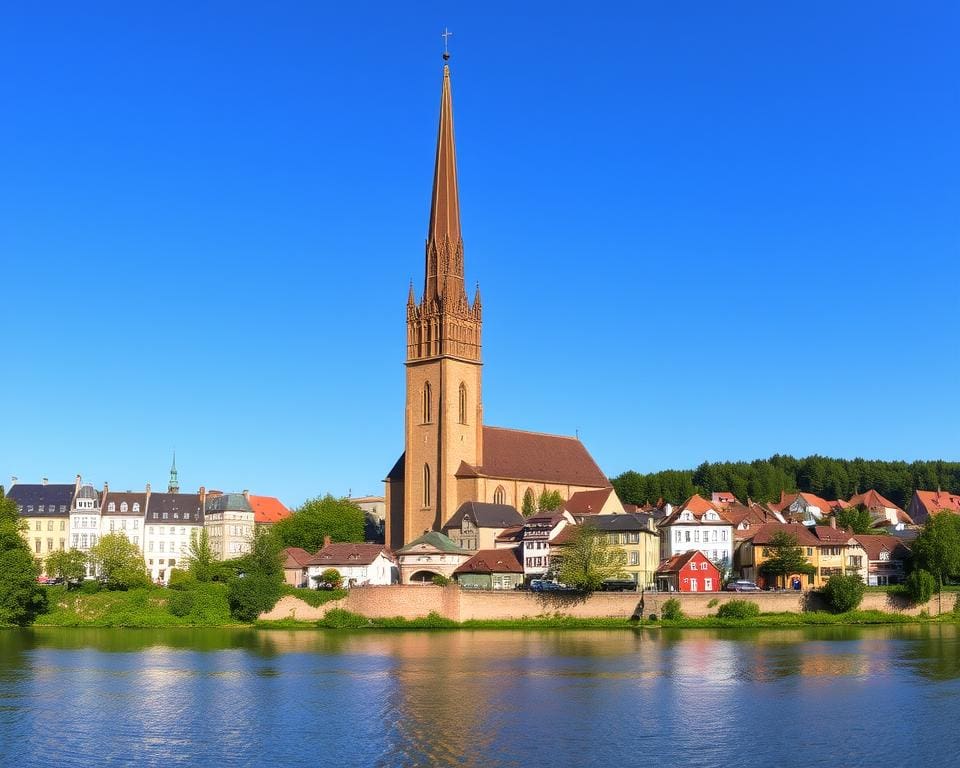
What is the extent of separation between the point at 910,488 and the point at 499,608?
364 ft

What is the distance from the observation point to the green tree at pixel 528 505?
11694 centimetres

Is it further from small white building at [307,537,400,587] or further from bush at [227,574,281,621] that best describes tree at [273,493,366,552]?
bush at [227,574,281,621]

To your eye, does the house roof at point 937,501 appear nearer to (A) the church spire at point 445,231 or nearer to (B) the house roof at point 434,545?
(A) the church spire at point 445,231

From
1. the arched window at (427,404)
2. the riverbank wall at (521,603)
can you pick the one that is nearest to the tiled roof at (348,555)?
the riverbank wall at (521,603)

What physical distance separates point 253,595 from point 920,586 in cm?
4667

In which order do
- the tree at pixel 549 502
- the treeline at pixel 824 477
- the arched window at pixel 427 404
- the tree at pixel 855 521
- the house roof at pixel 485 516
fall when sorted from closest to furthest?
the house roof at pixel 485 516 < the tree at pixel 549 502 < the arched window at pixel 427 404 < the tree at pixel 855 521 < the treeline at pixel 824 477

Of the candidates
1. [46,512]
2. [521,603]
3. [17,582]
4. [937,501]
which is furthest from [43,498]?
[937,501]

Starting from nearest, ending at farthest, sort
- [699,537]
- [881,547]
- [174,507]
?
1. [699,537]
2. [881,547]
3. [174,507]

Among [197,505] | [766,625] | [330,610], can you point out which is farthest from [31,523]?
[766,625]

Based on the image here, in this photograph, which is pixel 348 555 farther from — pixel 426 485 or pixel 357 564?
pixel 426 485

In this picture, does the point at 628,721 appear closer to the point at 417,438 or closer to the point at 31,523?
the point at 417,438

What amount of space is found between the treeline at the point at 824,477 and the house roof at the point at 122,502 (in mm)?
67130

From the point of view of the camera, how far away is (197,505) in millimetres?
131375

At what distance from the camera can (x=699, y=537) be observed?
10075 cm
